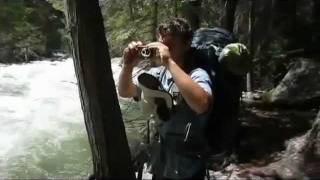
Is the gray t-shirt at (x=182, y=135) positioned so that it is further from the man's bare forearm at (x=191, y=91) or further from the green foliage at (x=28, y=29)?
the green foliage at (x=28, y=29)

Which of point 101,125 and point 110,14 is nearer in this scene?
point 101,125

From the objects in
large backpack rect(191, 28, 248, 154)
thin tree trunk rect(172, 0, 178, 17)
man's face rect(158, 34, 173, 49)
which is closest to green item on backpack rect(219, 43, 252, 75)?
large backpack rect(191, 28, 248, 154)

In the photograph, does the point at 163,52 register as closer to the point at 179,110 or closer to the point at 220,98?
the point at 179,110

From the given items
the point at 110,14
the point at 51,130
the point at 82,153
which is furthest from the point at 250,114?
the point at 110,14

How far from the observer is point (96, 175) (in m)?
4.39

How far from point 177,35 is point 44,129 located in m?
7.80

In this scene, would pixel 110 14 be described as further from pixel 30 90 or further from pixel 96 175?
pixel 96 175

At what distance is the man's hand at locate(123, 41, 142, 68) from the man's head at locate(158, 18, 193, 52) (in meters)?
0.18

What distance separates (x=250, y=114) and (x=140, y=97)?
244 inches

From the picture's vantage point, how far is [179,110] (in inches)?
111

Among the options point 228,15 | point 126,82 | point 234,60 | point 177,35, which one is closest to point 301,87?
point 228,15

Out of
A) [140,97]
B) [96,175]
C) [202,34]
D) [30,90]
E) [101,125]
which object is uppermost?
[202,34]

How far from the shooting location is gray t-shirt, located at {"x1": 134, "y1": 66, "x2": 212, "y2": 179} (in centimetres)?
279

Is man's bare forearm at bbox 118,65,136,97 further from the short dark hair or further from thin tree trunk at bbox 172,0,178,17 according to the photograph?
thin tree trunk at bbox 172,0,178,17
